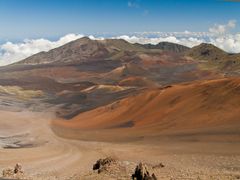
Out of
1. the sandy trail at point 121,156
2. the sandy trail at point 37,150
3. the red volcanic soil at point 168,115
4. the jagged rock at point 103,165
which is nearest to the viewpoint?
the jagged rock at point 103,165

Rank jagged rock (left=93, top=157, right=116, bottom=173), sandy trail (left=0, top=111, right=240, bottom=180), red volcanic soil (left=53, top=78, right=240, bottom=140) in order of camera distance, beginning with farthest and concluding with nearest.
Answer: red volcanic soil (left=53, top=78, right=240, bottom=140), sandy trail (left=0, top=111, right=240, bottom=180), jagged rock (left=93, top=157, right=116, bottom=173)

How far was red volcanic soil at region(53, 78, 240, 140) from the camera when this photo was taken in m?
38.9

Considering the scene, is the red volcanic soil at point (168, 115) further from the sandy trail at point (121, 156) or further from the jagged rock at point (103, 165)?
the jagged rock at point (103, 165)

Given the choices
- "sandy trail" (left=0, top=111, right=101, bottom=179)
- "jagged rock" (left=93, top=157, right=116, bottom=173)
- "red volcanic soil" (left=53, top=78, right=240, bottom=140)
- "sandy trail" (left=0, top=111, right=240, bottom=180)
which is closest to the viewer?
"jagged rock" (left=93, top=157, right=116, bottom=173)

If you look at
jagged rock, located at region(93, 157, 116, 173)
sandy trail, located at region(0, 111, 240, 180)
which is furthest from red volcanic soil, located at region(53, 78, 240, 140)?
jagged rock, located at region(93, 157, 116, 173)

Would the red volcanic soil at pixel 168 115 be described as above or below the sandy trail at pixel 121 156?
above

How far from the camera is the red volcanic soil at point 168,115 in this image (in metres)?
38.9

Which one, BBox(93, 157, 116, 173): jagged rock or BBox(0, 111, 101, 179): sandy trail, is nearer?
BBox(93, 157, 116, 173): jagged rock

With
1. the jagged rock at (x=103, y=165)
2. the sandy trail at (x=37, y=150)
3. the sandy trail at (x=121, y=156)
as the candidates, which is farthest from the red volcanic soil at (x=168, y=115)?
the jagged rock at (x=103, y=165)

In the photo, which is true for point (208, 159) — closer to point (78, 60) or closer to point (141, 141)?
point (141, 141)

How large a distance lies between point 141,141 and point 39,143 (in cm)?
1123

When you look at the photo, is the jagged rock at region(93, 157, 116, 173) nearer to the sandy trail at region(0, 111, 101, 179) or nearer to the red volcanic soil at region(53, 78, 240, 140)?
the sandy trail at region(0, 111, 101, 179)

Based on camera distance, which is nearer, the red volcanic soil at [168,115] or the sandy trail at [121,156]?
the sandy trail at [121,156]

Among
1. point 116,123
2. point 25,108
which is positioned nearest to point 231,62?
point 25,108
